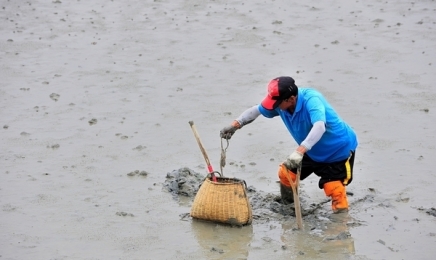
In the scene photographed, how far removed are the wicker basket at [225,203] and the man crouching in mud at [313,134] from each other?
436 millimetres

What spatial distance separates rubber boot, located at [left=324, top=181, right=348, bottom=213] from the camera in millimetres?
6719

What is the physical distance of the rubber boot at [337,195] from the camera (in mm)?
6719

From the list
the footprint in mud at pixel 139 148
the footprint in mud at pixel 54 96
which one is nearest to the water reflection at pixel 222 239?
the footprint in mud at pixel 139 148

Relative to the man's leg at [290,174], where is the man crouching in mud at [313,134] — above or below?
above

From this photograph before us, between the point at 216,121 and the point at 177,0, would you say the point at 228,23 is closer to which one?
the point at 177,0

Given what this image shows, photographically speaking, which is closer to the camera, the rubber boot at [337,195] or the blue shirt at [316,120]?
the blue shirt at [316,120]

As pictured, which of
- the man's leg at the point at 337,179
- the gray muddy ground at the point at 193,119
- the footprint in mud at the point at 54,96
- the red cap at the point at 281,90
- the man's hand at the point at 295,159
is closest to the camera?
the man's hand at the point at 295,159

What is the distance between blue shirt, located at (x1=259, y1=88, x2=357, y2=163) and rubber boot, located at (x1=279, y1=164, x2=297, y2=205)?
27 cm

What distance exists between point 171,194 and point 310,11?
291 inches

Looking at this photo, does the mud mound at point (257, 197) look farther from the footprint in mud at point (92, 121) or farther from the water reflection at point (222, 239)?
the footprint in mud at point (92, 121)

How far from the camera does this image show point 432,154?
324 inches

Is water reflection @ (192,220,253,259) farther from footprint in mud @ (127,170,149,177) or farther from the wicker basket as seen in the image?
footprint in mud @ (127,170,149,177)

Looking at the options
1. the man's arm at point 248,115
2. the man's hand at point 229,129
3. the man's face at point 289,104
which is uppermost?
the man's face at point 289,104

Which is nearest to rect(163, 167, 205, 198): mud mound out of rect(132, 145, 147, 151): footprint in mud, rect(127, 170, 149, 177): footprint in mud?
rect(127, 170, 149, 177): footprint in mud
